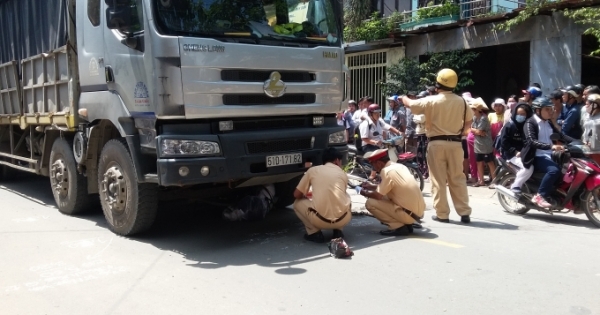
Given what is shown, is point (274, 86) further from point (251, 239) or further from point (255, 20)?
point (251, 239)

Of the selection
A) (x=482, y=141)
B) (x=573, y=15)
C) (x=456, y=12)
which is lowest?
(x=482, y=141)

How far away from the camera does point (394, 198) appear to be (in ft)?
20.5

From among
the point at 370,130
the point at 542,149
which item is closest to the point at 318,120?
the point at 542,149

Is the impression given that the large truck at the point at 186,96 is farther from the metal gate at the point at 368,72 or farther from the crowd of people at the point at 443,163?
the metal gate at the point at 368,72

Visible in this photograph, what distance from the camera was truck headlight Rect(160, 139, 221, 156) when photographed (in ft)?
17.8

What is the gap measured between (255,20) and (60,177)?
345 cm

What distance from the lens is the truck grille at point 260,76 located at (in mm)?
5680

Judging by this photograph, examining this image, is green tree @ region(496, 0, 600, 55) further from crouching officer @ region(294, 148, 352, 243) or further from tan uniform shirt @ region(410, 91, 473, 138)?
crouching officer @ region(294, 148, 352, 243)

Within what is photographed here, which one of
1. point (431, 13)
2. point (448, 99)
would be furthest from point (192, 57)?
point (431, 13)

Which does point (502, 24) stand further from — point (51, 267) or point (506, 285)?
point (51, 267)

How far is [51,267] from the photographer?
5.40 meters

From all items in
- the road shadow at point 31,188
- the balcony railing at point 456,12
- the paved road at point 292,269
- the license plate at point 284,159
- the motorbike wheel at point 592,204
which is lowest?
the paved road at point 292,269

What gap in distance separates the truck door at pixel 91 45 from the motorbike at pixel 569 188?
16.8ft

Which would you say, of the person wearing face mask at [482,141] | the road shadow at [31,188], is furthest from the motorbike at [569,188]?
the road shadow at [31,188]
